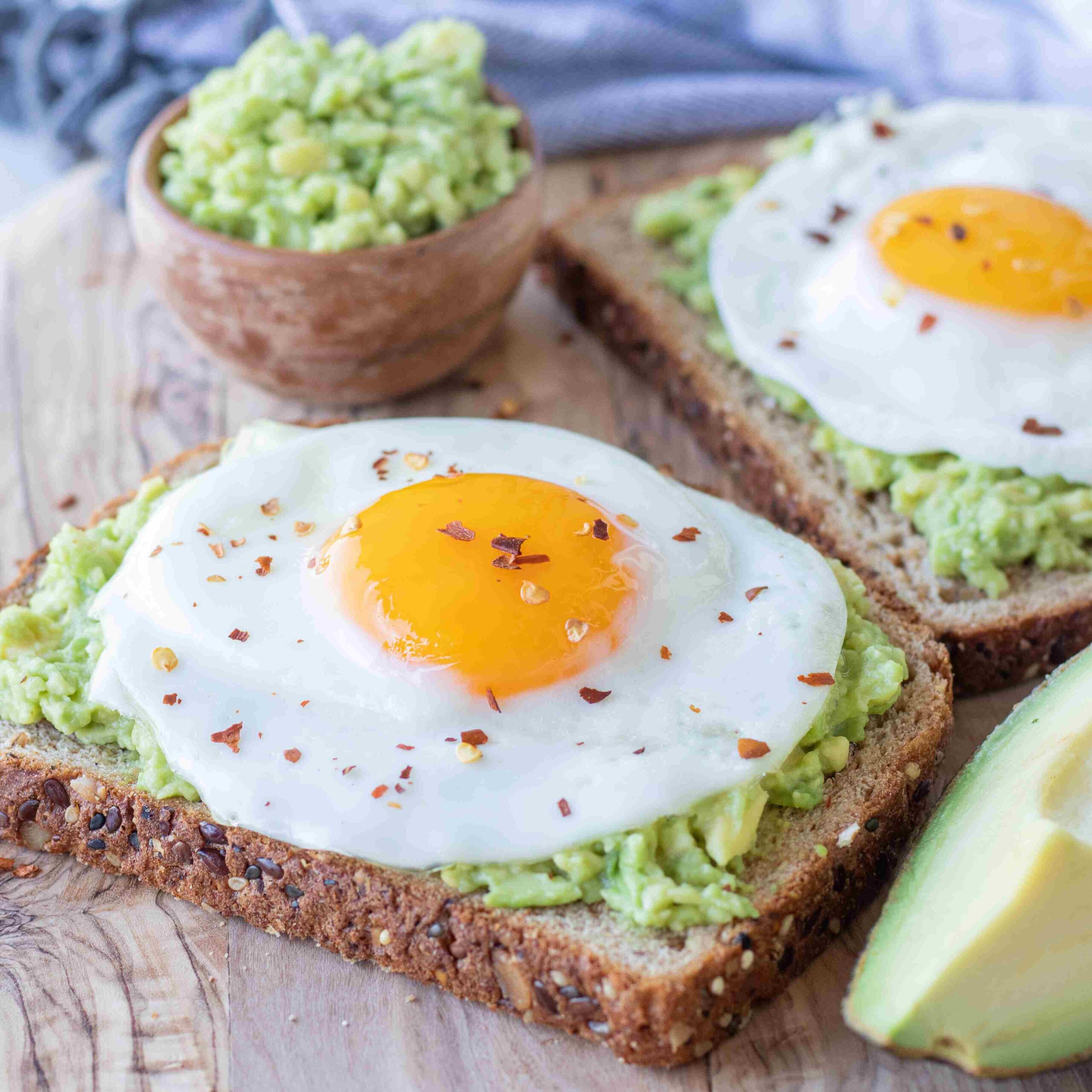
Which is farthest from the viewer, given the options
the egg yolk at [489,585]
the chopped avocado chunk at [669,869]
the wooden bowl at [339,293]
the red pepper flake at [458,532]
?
the wooden bowl at [339,293]

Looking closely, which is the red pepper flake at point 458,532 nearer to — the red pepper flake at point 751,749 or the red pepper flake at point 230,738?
the red pepper flake at point 230,738

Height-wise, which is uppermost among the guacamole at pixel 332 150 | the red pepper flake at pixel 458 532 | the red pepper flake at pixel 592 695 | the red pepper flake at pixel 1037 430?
the guacamole at pixel 332 150

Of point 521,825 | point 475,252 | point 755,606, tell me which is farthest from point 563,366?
point 521,825

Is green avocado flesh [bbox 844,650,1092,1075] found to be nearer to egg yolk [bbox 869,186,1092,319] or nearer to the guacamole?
egg yolk [bbox 869,186,1092,319]

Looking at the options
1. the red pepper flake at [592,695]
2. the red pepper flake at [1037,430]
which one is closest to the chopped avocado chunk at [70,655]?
the red pepper flake at [592,695]

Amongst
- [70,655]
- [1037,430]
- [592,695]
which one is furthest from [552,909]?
[1037,430]

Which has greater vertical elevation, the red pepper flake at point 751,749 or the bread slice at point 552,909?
the red pepper flake at point 751,749

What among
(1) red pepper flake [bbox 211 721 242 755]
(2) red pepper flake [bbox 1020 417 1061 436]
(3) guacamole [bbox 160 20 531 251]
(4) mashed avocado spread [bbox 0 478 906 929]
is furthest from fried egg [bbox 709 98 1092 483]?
(1) red pepper flake [bbox 211 721 242 755]
